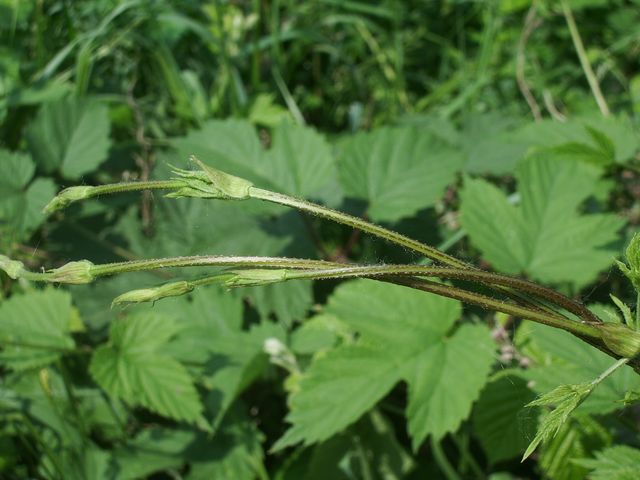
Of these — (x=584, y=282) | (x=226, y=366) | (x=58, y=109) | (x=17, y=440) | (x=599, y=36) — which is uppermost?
(x=599, y=36)

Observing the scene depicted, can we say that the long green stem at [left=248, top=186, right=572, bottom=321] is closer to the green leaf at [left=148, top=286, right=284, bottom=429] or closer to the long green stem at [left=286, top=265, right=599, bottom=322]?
the long green stem at [left=286, top=265, right=599, bottom=322]

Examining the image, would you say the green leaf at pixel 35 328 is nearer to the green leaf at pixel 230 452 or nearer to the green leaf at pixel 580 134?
the green leaf at pixel 230 452

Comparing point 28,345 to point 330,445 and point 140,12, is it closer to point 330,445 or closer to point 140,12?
point 330,445

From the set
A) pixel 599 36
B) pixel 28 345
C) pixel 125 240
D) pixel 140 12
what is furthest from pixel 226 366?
pixel 599 36

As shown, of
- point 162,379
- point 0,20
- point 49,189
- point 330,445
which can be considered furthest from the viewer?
point 0,20

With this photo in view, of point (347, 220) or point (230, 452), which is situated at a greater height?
point (347, 220)

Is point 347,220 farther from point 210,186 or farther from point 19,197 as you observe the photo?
point 19,197

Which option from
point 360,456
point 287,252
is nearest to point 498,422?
point 360,456
